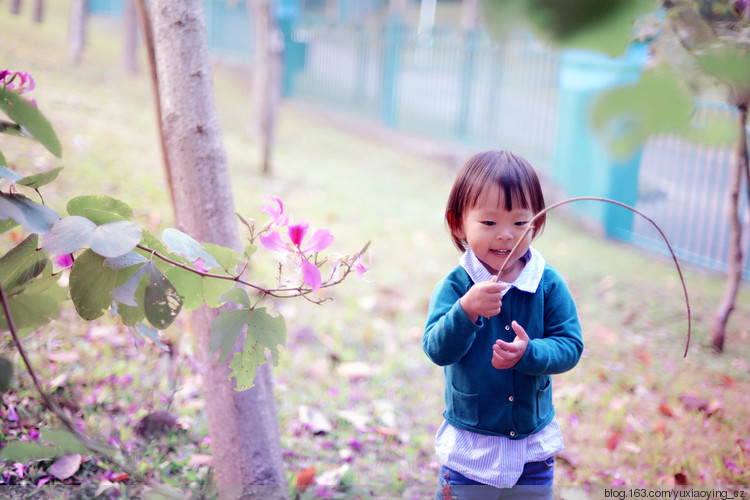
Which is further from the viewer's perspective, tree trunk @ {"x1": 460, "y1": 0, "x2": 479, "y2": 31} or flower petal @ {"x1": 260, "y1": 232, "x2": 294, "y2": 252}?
flower petal @ {"x1": 260, "y1": 232, "x2": 294, "y2": 252}

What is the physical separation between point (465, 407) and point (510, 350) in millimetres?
245

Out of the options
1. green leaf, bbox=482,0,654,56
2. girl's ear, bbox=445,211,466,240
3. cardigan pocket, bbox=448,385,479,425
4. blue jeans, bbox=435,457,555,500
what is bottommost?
blue jeans, bbox=435,457,555,500

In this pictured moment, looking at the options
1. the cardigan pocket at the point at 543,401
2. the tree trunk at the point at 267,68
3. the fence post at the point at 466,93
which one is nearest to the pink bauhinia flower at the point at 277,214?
the cardigan pocket at the point at 543,401

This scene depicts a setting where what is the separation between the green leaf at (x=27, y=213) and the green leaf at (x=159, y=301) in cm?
19

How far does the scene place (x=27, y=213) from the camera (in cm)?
100

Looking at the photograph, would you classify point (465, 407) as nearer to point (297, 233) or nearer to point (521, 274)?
point (521, 274)

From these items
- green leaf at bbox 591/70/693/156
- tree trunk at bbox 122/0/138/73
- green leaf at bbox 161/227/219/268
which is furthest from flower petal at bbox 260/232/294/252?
tree trunk at bbox 122/0/138/73

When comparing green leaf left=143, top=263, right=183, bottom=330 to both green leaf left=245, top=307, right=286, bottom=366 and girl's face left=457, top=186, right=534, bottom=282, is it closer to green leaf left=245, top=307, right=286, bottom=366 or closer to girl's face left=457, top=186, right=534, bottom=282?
green leaf left=245, top=307, right=286, bottom=366

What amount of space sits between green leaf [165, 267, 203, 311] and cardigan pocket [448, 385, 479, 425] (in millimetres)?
609

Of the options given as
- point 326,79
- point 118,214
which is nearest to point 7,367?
point 118,214

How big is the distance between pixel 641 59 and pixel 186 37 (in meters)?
1.37

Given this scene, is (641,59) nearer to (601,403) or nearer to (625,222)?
(601,403)

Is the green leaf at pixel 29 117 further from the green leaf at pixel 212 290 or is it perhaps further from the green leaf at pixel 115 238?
the green leaf at pixel 212 290

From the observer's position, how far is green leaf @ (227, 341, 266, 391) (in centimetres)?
120
